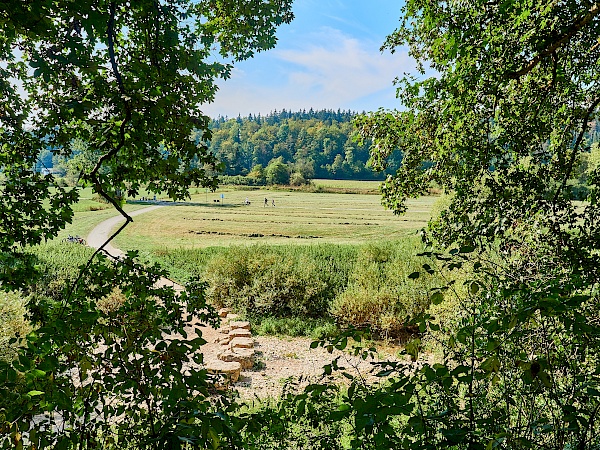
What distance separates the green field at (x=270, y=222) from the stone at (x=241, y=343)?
21.2 feet

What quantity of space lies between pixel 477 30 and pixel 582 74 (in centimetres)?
116

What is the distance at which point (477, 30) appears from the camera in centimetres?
282

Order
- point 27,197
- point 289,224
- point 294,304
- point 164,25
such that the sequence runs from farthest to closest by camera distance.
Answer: point 289,224, point 294,304, point 27,197, point 164,25

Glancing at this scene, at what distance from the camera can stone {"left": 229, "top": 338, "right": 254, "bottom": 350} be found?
749 centimetres

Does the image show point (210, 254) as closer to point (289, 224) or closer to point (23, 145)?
point (289, 224)

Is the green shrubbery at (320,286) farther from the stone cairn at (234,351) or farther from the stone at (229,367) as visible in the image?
the stone at (229,367)

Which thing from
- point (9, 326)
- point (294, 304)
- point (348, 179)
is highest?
point (348, 179)

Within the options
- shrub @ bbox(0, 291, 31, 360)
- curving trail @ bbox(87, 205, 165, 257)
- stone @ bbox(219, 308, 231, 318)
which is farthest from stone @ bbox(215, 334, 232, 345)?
curving trail @ bbox(87, 205, 165, 257)

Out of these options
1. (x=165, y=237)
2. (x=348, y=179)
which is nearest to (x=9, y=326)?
(x=165, y=237)

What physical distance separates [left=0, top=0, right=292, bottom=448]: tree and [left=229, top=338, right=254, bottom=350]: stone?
207 inches

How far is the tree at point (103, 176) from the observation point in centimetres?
141

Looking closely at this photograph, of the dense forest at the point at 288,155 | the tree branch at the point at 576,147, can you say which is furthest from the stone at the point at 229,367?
the dense forest at the point at 288,155

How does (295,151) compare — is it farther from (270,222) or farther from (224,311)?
(224,311)

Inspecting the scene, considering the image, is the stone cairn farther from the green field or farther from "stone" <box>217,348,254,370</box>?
the green field
